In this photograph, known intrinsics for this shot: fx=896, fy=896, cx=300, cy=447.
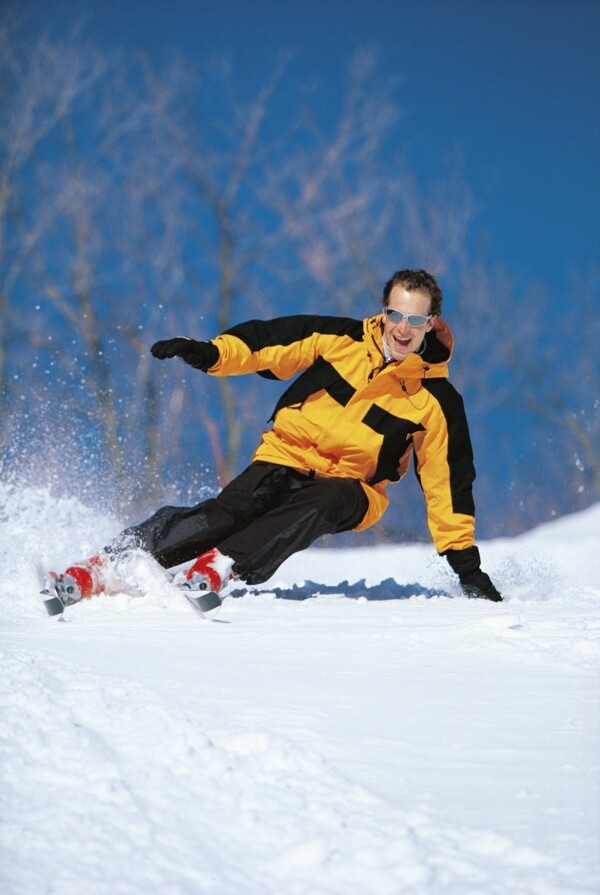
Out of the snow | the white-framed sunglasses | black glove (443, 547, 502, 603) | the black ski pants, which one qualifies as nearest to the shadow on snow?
black glove (443, 547, 502, 603)

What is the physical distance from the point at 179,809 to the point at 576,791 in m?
0.63

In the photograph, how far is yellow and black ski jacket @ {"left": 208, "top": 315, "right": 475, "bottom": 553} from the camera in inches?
151

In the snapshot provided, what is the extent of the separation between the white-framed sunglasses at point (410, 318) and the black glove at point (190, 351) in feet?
2.44

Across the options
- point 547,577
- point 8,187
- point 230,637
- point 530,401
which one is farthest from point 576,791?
point 530,401

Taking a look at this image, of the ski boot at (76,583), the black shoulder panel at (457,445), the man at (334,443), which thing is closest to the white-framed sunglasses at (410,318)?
the man at (334,443)

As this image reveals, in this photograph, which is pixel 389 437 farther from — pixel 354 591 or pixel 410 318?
pixel 354 591

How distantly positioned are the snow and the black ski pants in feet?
2.91

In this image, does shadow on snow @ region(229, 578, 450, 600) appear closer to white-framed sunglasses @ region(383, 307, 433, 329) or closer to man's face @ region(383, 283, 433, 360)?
man's face @ region(383, 283, 433, 360)

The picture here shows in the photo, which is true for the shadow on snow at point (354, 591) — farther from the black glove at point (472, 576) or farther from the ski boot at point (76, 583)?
the ski boot at point (76, 583)

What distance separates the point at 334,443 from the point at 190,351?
0.75 metres

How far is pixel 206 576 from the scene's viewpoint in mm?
3457

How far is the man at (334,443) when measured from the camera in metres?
3.68

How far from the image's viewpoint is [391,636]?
263 cm

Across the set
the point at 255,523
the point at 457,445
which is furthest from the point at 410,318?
the point at 255,523
